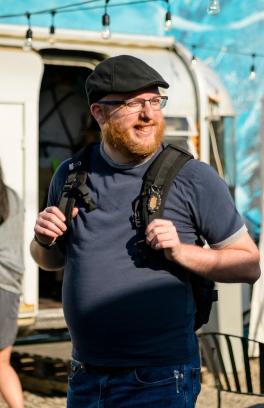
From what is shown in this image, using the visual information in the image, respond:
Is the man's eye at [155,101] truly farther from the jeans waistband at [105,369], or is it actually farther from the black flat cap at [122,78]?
the jeans waistband at [105,369]

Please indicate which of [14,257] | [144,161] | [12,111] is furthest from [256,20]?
[144,161]

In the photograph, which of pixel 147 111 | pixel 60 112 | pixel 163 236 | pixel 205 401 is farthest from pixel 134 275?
pixel 60 112

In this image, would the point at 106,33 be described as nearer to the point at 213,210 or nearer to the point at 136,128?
the point at 136,128

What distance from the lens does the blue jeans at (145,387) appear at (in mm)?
2900

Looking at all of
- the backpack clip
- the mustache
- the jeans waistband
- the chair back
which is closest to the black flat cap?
the mustache

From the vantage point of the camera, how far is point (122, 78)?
300 cm

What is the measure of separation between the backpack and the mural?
48.2 feet

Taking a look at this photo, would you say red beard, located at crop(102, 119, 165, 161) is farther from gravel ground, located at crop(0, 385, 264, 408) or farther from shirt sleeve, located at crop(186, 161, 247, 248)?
gravel ground, located at crop(0, 385, 264, 408)

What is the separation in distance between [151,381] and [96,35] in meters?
5.54

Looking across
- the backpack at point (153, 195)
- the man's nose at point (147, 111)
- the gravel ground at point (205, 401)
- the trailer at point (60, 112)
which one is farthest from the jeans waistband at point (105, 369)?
the trailer at point (60, 112)

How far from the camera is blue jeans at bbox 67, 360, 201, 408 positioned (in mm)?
2900

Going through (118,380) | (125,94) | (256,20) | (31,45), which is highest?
(256,20)

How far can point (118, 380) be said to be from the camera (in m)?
2.93

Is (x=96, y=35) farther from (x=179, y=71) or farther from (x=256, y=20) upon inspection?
(x=256, y=20)
